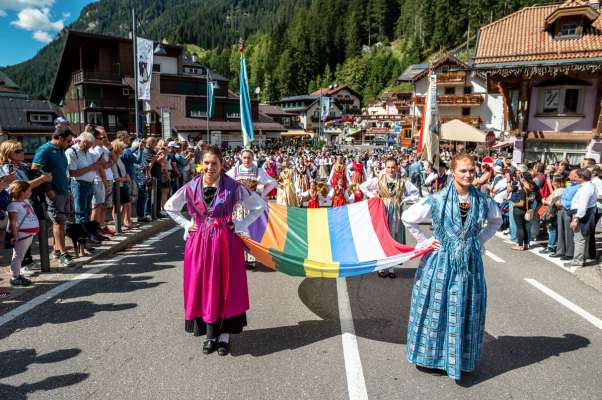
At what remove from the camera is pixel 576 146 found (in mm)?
21969

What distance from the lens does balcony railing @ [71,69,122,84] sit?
44.2 meters

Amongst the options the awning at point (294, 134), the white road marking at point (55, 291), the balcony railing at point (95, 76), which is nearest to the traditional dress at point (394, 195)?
the white road marking at point (55, 291)

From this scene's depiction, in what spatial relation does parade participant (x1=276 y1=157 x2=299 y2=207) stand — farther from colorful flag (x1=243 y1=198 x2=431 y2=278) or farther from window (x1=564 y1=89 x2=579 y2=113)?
window (x1=564 y1=89 x2=579 y2=113)

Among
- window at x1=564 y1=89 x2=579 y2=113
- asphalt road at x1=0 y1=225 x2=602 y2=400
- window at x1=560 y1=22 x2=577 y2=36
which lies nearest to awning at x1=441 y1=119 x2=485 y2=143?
window at x1=564 y1=89 x2=579 y2=113

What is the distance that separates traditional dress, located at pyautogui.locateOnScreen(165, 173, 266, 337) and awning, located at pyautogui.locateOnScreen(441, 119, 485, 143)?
17.3 m

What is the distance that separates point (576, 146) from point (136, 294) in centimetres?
2366

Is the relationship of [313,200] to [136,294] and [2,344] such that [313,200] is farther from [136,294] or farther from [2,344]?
[2,344]

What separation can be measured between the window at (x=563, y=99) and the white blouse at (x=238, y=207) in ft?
74.1

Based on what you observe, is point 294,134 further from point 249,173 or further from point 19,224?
point 19,224

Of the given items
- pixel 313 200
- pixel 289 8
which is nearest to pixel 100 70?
pixel 313 200

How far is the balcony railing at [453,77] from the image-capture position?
168 feet

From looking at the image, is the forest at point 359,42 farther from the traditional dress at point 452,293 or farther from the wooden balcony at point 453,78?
the traditional dress at point 452,293

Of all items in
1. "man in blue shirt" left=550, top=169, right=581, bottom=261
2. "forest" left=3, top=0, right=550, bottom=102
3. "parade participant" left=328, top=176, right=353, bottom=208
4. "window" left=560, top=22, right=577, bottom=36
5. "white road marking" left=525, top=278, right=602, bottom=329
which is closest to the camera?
"white road marking" left=525, top=278, right=602, bottom=329

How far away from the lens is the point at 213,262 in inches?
167
